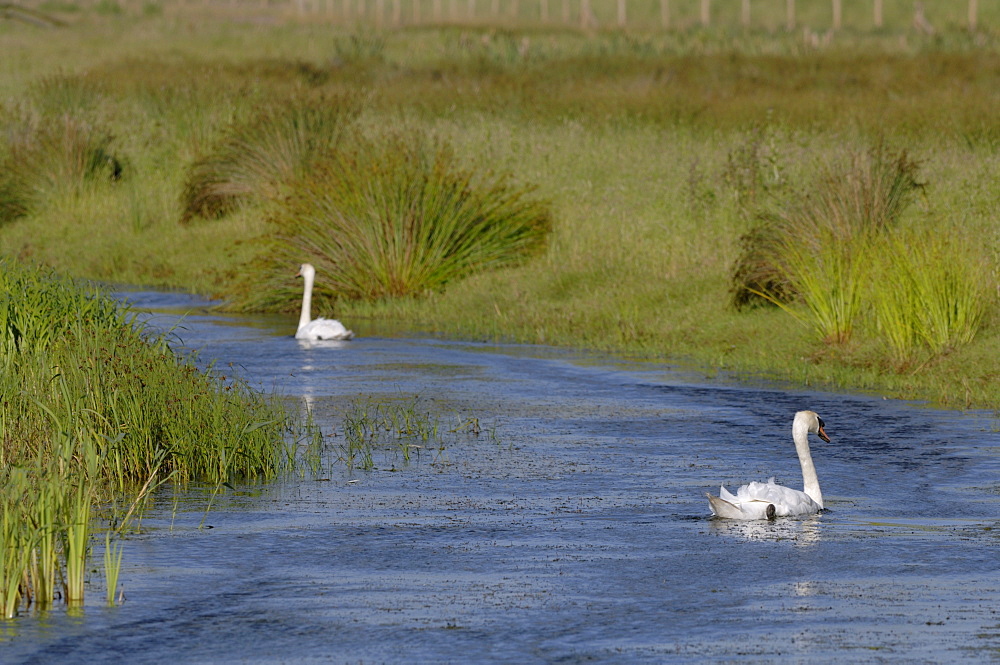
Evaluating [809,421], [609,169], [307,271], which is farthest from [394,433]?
[609,169]

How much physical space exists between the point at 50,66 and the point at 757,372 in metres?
33.2

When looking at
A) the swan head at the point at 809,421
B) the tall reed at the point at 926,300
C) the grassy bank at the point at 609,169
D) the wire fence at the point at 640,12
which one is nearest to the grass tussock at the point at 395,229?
the grassy bank at the point at 609,169

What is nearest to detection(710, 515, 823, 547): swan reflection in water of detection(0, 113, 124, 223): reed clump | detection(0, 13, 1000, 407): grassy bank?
detection(0, 13, 1000, 407): grassy bank

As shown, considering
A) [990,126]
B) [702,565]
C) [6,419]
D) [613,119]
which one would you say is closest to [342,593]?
[702,565]

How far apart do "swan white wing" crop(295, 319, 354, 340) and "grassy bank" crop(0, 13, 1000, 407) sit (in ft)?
5.45

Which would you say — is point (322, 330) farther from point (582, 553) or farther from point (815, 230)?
point (582, 553)

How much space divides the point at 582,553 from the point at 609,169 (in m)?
15.8

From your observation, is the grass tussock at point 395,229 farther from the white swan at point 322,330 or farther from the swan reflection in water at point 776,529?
the swan reflection in water at point 776,529

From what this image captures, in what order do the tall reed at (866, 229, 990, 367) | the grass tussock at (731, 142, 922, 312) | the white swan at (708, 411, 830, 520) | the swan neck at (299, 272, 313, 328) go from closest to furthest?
the white swan at (708, 411, 830, 520)
the tall reed at (866, 229, 990, 367)
the grass tussock at (731, 142, 922, 312)
the swan neck at (299, 272, 313, 328)

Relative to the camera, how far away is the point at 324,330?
59.3 feet

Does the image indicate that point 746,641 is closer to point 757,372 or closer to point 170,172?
point 757,372

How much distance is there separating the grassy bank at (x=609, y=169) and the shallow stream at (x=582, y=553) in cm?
270

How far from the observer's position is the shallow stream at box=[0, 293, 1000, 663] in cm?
719

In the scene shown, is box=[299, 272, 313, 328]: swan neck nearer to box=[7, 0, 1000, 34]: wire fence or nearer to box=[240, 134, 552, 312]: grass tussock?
box=[240, 134, 552, 312]: grass tussock
